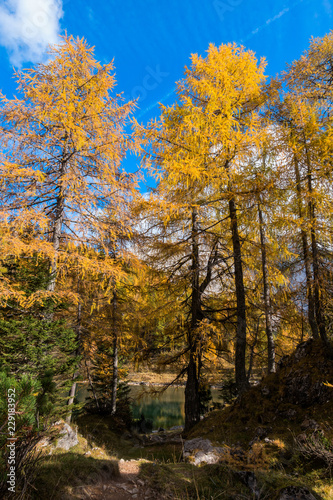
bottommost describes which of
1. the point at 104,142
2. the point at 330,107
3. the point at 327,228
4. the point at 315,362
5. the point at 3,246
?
the point at 315,362

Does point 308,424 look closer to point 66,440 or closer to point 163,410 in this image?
point 66,440

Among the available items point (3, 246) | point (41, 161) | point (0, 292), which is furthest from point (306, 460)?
point (41, 161)

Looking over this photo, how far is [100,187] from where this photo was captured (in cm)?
802

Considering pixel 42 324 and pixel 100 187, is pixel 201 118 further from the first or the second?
pixel 42 324

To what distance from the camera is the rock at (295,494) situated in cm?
252

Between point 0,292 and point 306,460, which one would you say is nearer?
point 306,460

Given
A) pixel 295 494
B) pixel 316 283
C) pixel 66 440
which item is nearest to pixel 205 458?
pixel 295 494

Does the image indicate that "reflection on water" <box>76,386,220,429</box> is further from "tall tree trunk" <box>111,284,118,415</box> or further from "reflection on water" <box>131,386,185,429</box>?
"tall tree trunk" <box>111,284,118,415</box>

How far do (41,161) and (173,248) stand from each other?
4.74 meters

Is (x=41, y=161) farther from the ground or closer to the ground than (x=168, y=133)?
closer to the ground

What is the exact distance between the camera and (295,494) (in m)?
2.55

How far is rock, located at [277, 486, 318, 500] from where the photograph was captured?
99.2 inches

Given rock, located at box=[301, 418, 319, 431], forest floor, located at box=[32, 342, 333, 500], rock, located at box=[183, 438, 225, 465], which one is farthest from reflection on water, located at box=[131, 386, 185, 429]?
rock, located at box=[301, 418, 319, 431]

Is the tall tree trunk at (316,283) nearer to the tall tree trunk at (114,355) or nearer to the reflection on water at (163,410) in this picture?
the tall tree trunk at (114,355)
